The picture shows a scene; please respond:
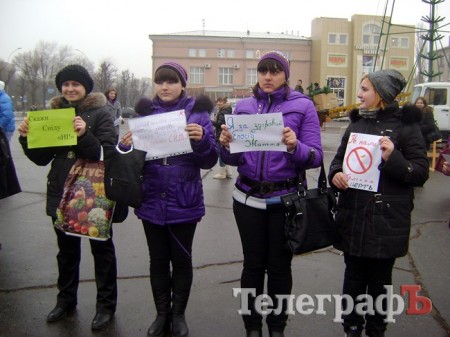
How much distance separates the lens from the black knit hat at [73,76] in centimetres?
316

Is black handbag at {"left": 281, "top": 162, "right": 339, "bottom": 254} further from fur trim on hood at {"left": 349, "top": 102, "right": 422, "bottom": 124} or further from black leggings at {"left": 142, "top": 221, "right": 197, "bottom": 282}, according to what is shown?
black leggings at {"left": 142, "top": 221, "right": 197, "bottom": 282}

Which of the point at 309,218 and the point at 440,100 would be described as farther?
the point at 440,100

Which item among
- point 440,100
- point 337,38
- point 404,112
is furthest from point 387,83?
point 337,38

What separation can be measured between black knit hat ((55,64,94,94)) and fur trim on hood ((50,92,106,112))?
10 cm

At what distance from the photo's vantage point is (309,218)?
9.13ft

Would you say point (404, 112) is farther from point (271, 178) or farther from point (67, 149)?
point (67, 149)

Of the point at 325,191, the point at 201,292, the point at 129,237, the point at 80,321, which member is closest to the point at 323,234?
the point at 325,191

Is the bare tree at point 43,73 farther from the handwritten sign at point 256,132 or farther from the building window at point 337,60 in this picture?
the handwritten sign at point 256,132

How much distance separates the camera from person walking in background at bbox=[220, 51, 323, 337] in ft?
9.20

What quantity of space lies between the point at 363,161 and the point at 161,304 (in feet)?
5.88

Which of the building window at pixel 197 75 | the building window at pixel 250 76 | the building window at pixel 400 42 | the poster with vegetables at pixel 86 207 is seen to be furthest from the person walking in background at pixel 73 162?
the building window at pixel 400 42

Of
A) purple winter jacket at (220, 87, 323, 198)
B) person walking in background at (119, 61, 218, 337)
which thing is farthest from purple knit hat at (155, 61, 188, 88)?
purple winter jacket at (220, 87, 323, 198)

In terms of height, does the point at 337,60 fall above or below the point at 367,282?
above

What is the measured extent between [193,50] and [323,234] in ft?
192
